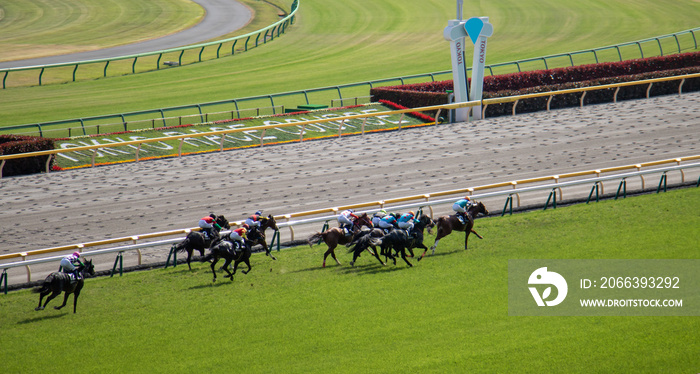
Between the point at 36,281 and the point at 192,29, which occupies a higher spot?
the point at 192,29

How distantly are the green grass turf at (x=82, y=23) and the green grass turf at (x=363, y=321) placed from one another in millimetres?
30885

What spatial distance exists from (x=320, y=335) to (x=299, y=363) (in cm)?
73

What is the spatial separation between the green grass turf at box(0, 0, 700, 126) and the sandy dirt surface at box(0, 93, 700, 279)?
39.5ft

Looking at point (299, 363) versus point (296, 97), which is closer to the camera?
point (299, 363)

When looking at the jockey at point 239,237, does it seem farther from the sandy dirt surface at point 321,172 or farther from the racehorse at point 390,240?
the sandy dirt surface at point 321,172

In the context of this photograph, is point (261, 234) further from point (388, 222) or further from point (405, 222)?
point (405, 222)

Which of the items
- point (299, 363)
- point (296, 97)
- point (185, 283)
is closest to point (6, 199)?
point (185, 283)

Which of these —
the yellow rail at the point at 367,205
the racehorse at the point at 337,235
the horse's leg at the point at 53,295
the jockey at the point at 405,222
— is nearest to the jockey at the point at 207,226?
the yellow rail at the point at 367,205

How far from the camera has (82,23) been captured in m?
45.2

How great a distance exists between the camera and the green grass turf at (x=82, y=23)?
3950 cm

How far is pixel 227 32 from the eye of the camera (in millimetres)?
42844

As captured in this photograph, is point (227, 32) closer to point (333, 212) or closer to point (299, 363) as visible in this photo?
point (333, 212)

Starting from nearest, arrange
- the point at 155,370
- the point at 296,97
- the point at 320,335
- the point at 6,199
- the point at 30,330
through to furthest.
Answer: the point at 155,370 < the point at 320,335 < the point at 30,330 < the point at 6,199 < the point at 296,97

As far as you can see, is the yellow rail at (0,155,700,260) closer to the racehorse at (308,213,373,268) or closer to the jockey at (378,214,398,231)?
the racehorse at (308,213,373,268)
